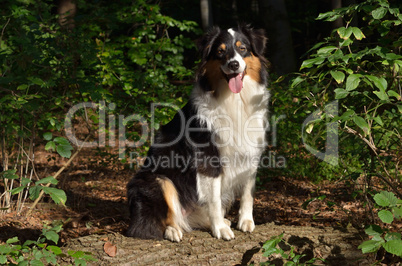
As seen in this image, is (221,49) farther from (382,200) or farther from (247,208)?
(382,200)

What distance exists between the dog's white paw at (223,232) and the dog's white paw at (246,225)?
5.8 inches

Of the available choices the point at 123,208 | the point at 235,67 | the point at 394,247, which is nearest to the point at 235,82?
the point at 235,67

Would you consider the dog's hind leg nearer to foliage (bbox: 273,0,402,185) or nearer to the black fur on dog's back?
the black fur on dog's back

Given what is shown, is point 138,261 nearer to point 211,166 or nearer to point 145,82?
point 211,166

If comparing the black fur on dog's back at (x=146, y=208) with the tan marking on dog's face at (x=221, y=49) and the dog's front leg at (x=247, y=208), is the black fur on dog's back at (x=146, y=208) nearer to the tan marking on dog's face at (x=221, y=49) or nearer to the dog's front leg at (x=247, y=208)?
the dog's front leg at (x=247, y=208)

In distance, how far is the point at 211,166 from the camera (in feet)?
11.5

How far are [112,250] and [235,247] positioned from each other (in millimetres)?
956

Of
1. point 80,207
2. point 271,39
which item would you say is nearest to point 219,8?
point 271,39

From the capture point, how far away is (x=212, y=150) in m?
3.51

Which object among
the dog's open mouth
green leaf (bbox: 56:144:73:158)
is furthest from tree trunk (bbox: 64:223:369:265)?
the dog's open mouth

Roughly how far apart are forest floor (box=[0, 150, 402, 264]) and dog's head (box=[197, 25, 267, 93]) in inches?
48.5

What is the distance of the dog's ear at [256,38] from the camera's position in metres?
3.73

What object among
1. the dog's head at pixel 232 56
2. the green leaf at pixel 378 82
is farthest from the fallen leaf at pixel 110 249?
the green leaf at pixel 378 82

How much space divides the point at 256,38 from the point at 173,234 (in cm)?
190
